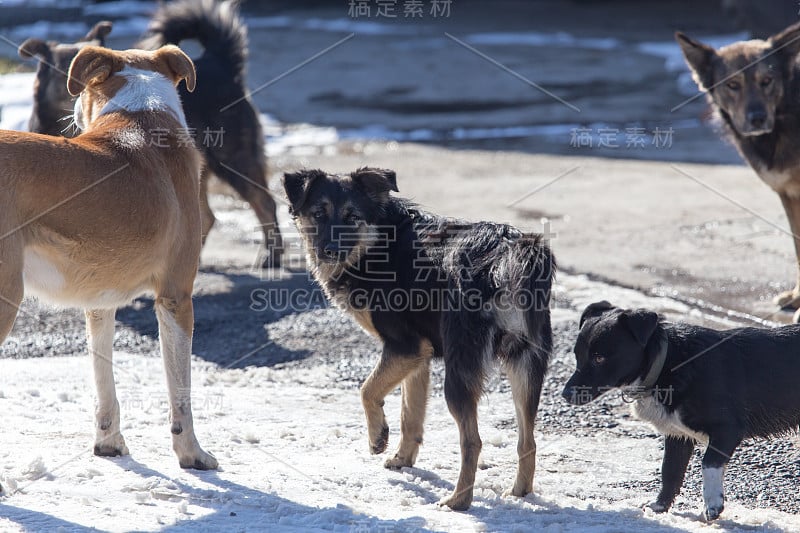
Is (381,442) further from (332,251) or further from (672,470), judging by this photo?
(672,470)

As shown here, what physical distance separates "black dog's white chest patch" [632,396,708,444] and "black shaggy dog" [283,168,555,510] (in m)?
0.48

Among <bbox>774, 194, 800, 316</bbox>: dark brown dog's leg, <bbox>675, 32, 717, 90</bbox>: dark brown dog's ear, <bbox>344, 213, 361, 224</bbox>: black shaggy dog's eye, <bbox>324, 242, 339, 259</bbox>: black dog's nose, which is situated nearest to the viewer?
<bbox>324, 242, 339, 259</bbox>: black dog's nose

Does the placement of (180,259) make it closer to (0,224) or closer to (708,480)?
(0,224)

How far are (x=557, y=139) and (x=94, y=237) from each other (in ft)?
29.5

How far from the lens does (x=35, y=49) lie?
27.7 feet

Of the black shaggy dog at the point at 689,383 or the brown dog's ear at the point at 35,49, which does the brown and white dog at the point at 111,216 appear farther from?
the brown dog's ear at the point at 35,49

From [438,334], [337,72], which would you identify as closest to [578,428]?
[438,334]

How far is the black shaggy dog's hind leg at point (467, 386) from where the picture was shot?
13.9 feet

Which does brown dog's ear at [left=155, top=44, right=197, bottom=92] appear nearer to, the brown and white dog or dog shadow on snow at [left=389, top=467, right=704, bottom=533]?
the brown and white dog

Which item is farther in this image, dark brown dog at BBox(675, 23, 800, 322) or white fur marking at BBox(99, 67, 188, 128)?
dark brown dog at BBox(675, 23, 800, 322)

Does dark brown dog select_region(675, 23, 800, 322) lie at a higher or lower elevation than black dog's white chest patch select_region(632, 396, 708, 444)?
higher

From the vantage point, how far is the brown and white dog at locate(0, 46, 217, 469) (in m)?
3.96

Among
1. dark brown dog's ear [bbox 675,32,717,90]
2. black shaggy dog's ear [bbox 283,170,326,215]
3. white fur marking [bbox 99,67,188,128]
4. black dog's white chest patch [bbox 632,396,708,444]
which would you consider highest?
dark brown dog's ear [bbox 675,32,717,90]

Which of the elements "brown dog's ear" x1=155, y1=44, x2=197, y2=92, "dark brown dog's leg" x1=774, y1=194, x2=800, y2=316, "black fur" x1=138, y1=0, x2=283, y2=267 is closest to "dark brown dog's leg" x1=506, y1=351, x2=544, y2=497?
"brown dog's ear" x1=155, y1=44, x2=197, y2=92
